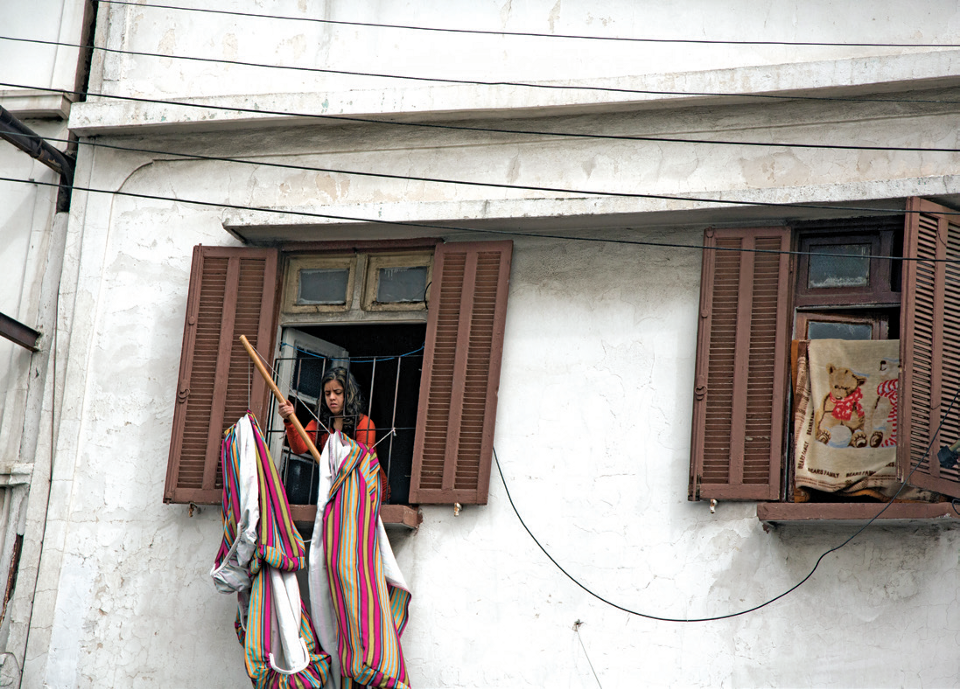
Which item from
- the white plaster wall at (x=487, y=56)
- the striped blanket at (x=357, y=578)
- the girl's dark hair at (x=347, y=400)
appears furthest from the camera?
the girl's dark hair at (x=347, y=400)

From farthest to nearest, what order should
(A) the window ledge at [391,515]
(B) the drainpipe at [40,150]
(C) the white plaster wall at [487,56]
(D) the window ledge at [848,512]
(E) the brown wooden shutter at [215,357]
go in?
(B) the drainpipe at [40,150] → (E) the brown wooden shutter at [215,357] → (C) the white plaster wall at [487,56] → (A) the window ledge at [391,515] → (D) the window ledge at [848,512]

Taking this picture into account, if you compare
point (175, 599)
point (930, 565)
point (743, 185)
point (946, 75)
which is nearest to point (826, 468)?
point (930, 565)

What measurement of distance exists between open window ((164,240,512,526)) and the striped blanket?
0.95ft

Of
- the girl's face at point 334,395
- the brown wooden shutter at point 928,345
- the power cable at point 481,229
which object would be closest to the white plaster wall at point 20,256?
the power cable at point 481,229

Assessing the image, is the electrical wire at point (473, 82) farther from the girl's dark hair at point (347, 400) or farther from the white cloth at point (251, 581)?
the white cloth at point (251, 581)

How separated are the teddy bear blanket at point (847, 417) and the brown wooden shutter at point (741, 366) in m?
0.12

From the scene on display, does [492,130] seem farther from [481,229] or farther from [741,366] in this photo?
[741,366]

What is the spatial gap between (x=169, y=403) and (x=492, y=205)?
2.24 m

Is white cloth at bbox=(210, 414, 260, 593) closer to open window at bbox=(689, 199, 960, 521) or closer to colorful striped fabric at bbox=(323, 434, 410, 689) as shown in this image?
colorful striped fabric at bbox=(323, 434, 410, 689)

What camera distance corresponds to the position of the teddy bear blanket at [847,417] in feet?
24.7

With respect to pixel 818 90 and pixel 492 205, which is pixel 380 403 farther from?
pixel 818 90

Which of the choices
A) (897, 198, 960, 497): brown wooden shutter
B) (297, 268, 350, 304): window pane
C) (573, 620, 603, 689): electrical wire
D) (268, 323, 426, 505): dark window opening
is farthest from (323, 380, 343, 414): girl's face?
(897, 198, 960, 497): brown wooden shutter

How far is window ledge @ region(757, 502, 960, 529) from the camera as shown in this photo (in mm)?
7199

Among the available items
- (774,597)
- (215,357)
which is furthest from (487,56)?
(774,597)
